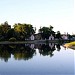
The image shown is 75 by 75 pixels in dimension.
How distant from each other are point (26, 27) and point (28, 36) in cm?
317

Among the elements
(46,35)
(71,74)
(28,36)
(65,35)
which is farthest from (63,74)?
(65,35)

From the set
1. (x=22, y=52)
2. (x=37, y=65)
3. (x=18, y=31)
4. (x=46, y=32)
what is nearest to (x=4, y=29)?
(x=18, y=31)

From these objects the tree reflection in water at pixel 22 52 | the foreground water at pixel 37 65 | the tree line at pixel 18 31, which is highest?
the tree line at pixel 18 31

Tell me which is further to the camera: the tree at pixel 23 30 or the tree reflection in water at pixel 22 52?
the tree at pixel 23 30

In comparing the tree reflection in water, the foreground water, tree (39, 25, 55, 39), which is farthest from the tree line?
the foreground water

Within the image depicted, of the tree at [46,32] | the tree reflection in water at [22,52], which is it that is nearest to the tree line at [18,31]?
the tree at [46,32]

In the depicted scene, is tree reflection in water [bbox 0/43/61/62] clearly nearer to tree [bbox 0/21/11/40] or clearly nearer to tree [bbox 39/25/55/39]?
tree [bbox 0/21/11/40]

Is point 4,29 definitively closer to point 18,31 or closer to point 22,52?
point 18,31

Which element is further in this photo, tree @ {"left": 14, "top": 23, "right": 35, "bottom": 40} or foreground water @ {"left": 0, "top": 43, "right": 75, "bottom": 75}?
tree @ {"left": 14, "top": 23, "right": 35, "bottom": 40}

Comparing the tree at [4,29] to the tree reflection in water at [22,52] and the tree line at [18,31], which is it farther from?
the tree reflection in water at [22,52]

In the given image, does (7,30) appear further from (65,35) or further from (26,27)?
(65,35)

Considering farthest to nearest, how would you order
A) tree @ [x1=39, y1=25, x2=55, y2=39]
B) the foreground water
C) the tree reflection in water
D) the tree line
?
1. tree @ [x1=39, y1=25, x2=55, y2=39]
2. the tree line
3. the tree reflection in water
4. the foreground water

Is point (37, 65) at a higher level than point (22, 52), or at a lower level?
lower

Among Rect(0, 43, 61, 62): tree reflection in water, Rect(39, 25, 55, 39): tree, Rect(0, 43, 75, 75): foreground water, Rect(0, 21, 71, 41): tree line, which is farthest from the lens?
Rect(39, 25, 55, 39): tree
